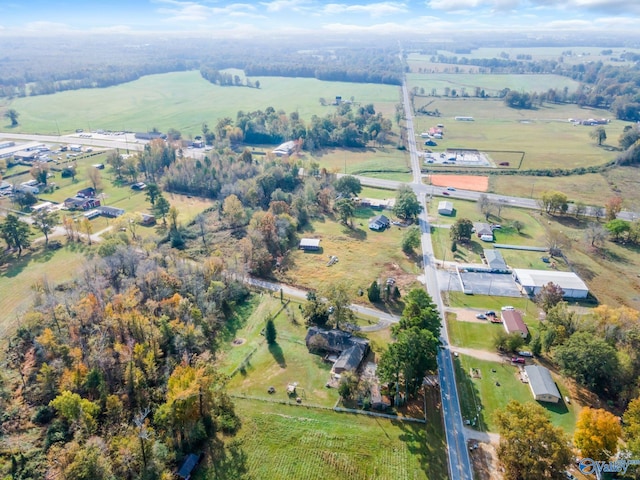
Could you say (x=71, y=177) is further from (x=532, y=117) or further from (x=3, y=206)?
(x=532, y=117)

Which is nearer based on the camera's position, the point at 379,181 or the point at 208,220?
the point at 208,220

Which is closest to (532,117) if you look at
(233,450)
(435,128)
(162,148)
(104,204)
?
(435,128)

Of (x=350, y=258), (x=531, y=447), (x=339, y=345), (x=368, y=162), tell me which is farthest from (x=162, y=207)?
(x=531, y=447)

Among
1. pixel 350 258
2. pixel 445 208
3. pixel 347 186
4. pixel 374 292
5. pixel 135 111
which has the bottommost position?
pixel 350 258

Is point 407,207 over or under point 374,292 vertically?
over

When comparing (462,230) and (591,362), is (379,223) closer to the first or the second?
(462,230)
